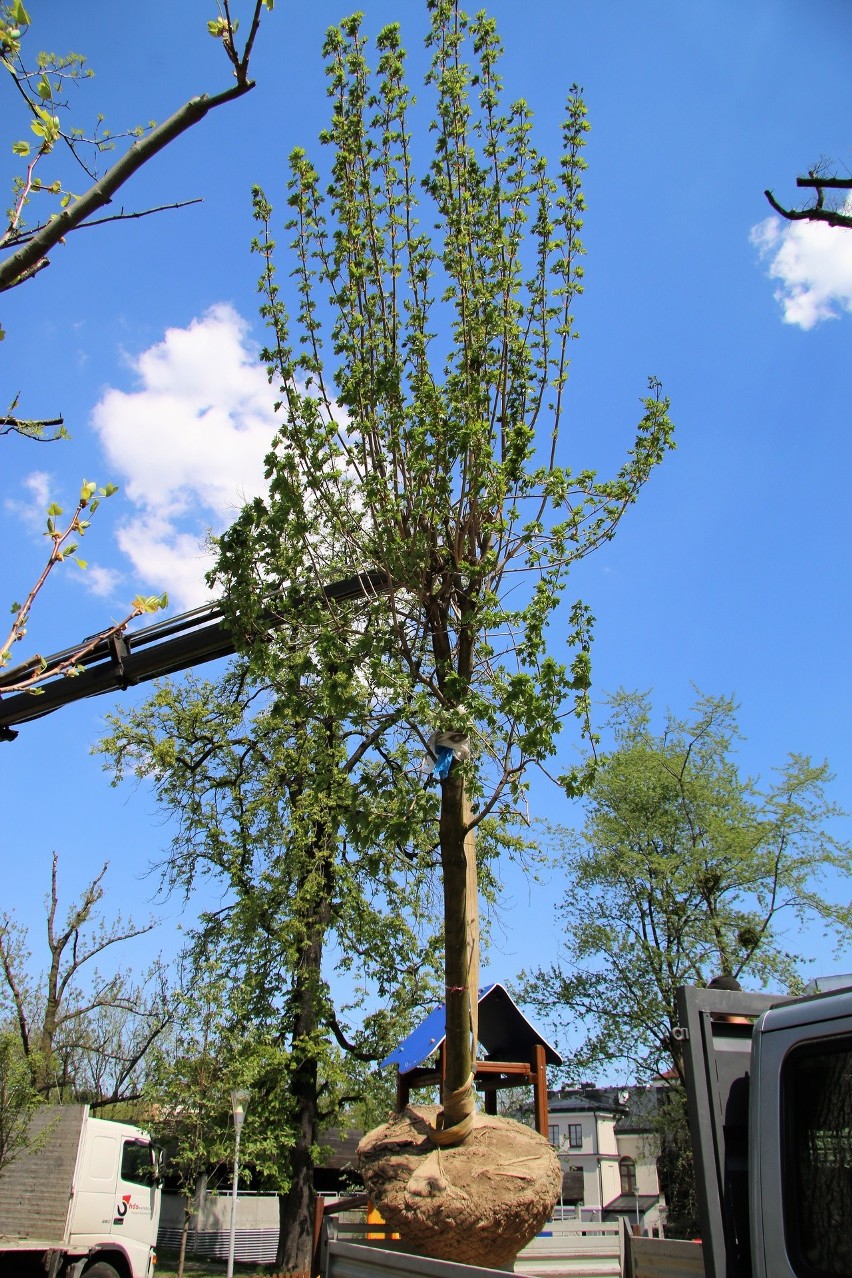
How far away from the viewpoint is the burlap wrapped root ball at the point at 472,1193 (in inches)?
192

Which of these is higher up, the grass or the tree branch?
the tree branch

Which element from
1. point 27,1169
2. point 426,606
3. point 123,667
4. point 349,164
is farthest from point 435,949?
point 349,164

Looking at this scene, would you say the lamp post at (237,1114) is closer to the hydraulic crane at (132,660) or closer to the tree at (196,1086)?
the tree at (196,1086)

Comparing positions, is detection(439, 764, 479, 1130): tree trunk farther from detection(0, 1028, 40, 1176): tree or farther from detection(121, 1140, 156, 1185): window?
detection(0, 1028, 40, 1176): tree

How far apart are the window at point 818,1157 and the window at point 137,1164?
14.8 m

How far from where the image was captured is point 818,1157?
291 cm

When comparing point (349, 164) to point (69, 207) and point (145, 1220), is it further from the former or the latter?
point (145, 1220)

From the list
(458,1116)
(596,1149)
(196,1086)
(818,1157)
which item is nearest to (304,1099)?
(196,1086)

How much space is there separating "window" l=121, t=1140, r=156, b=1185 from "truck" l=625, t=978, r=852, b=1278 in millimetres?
14519

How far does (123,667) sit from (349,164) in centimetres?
702

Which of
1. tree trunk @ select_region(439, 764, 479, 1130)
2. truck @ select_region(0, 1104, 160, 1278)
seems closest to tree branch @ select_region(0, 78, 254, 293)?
tree trunk @ select_region(439, 764, 479, 1130)

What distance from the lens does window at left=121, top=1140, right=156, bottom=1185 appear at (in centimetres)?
1518

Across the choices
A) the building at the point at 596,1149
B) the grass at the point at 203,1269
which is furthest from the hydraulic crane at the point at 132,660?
the building at the point at 596,1149

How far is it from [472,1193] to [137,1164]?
42.8ft
